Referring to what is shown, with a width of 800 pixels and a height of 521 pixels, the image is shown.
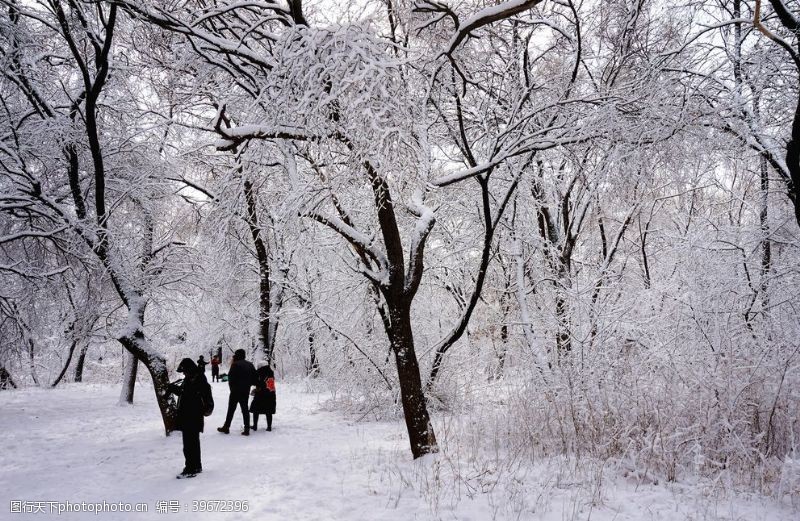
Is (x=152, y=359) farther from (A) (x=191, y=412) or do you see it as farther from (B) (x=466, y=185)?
(B) (x=466, y=185)

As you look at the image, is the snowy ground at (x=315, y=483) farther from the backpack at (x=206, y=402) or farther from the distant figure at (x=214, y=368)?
the distant figure at (x=214, y=368)

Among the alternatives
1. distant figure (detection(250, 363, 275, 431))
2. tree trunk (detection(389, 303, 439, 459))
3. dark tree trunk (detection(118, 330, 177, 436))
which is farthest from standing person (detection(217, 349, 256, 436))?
tree trunk (detection(389, 303, 439, 459))

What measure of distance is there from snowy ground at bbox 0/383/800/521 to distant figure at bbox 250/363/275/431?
0.44 metres

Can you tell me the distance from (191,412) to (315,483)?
82.5 inches

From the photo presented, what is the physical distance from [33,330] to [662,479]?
1510 cm

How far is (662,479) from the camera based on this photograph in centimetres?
502

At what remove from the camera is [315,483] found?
5.62 metres

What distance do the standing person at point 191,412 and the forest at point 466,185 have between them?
2.08 m

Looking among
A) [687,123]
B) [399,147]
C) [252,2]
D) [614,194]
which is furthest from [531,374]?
[252,2]

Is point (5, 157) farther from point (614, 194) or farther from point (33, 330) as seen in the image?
point (614, 194)

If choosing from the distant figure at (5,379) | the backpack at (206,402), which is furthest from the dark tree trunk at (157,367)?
the distant figure at (5,379)

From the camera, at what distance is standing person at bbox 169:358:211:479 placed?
20.4 feet

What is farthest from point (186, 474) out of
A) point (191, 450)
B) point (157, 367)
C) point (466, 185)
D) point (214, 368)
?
point (214, 368)

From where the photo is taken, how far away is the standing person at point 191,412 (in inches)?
245
